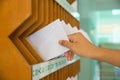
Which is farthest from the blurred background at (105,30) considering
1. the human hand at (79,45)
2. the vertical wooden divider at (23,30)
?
the vertical wooden divider at (23,30)

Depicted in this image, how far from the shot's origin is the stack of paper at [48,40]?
2.09 ft

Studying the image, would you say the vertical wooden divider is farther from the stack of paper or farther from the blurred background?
the blurred background

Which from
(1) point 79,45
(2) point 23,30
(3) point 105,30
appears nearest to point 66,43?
(1) point 79,45

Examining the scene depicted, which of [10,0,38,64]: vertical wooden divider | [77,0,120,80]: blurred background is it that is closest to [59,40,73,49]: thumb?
[10,0,38,64]: vertical wooden divider

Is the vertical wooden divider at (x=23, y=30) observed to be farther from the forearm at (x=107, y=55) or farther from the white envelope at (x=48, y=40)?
the forearm at (x=107, y=55)

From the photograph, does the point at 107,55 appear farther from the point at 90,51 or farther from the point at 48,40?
the point at 48,40

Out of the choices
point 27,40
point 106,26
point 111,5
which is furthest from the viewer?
point 106,26

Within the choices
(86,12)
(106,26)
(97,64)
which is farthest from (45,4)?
(106,26)

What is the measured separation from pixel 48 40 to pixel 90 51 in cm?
14

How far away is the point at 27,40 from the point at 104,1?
2.89 meters

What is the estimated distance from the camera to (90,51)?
0.63 metres

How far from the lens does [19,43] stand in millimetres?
546

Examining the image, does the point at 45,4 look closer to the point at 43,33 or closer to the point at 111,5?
the point at 43,33

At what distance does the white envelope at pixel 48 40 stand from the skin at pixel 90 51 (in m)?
0.02
